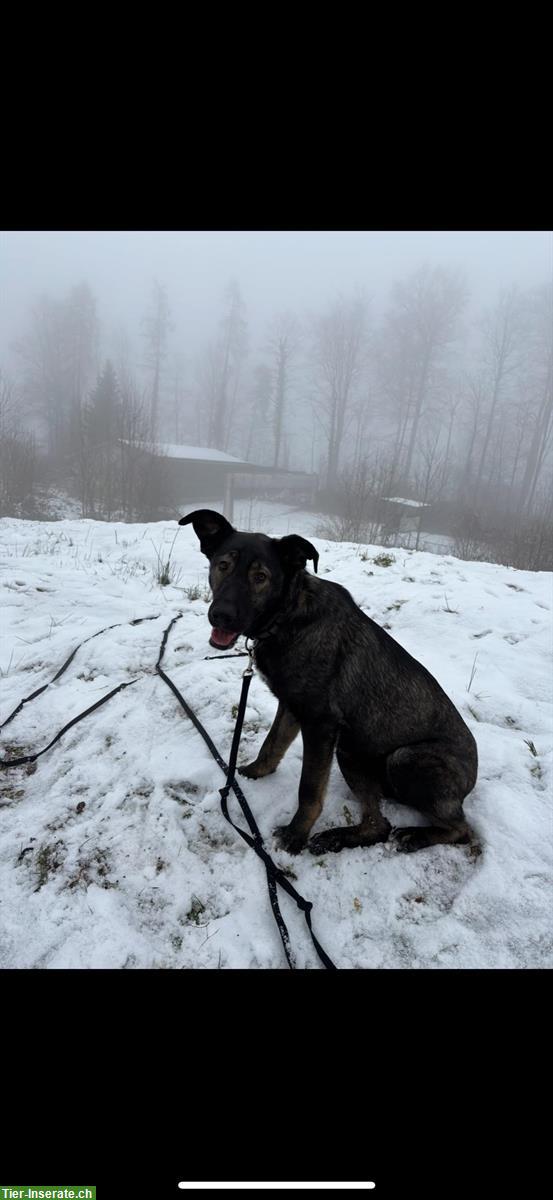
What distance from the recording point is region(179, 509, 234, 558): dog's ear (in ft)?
8.41

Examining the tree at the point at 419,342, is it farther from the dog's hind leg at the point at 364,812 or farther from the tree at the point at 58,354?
the dog's hind leg at the point at 364,812

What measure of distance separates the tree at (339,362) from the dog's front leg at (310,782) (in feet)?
164

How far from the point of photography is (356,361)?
2007 inches

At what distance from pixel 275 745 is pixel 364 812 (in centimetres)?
72

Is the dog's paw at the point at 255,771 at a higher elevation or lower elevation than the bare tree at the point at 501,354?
lower

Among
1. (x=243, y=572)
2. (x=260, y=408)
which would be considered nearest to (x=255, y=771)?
(x=243, y=572)

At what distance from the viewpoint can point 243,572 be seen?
2.37 meters

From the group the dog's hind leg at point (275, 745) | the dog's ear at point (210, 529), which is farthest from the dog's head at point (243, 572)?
the dog's hind leg at point (275, 745)

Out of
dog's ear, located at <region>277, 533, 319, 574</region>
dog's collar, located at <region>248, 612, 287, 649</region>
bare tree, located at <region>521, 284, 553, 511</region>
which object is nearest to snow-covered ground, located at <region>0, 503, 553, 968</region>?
dog's collar, located at <region>248, 612, 287, 649</region>

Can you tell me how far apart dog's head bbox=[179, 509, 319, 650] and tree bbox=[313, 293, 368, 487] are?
4944 cm

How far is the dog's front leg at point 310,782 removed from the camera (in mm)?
2488
